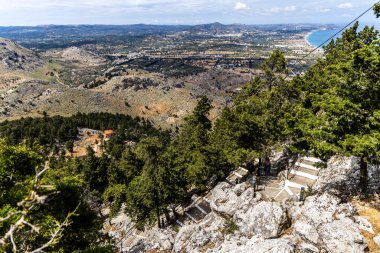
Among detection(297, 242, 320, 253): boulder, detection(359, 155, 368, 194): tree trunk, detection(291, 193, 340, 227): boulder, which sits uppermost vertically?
detection(359, 155, 368, 194): tree trunk

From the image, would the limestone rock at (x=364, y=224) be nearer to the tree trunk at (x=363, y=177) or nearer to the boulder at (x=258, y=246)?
the tree trunk at (x=363, y=177)

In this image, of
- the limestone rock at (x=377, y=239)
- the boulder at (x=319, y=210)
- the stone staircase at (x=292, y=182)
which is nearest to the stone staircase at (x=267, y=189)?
the stone staircase at (x=292, y=182)

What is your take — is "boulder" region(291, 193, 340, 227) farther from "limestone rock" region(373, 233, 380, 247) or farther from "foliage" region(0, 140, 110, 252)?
Result: "foliage" region(0, 140, 110, 252)

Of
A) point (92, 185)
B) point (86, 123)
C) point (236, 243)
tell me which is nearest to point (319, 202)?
point (236, 243)

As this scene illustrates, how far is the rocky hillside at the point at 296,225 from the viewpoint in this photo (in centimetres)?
1627

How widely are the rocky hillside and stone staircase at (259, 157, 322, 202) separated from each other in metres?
2.35

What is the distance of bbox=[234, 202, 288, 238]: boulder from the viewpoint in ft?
63.7

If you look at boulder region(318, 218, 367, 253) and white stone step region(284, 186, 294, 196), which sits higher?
boulder region(318, 218, 367, 253)

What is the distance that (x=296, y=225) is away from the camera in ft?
60.1

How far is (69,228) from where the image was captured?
20.4m

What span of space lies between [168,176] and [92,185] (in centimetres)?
3013

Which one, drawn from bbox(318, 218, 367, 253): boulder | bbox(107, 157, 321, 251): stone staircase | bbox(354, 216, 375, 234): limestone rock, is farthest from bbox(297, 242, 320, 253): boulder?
bbox(107, 157, 321, 251): stone staircase

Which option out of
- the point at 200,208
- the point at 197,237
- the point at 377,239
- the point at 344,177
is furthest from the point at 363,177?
the point at 200,208

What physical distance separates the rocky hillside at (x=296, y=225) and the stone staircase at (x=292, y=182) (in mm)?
2353
